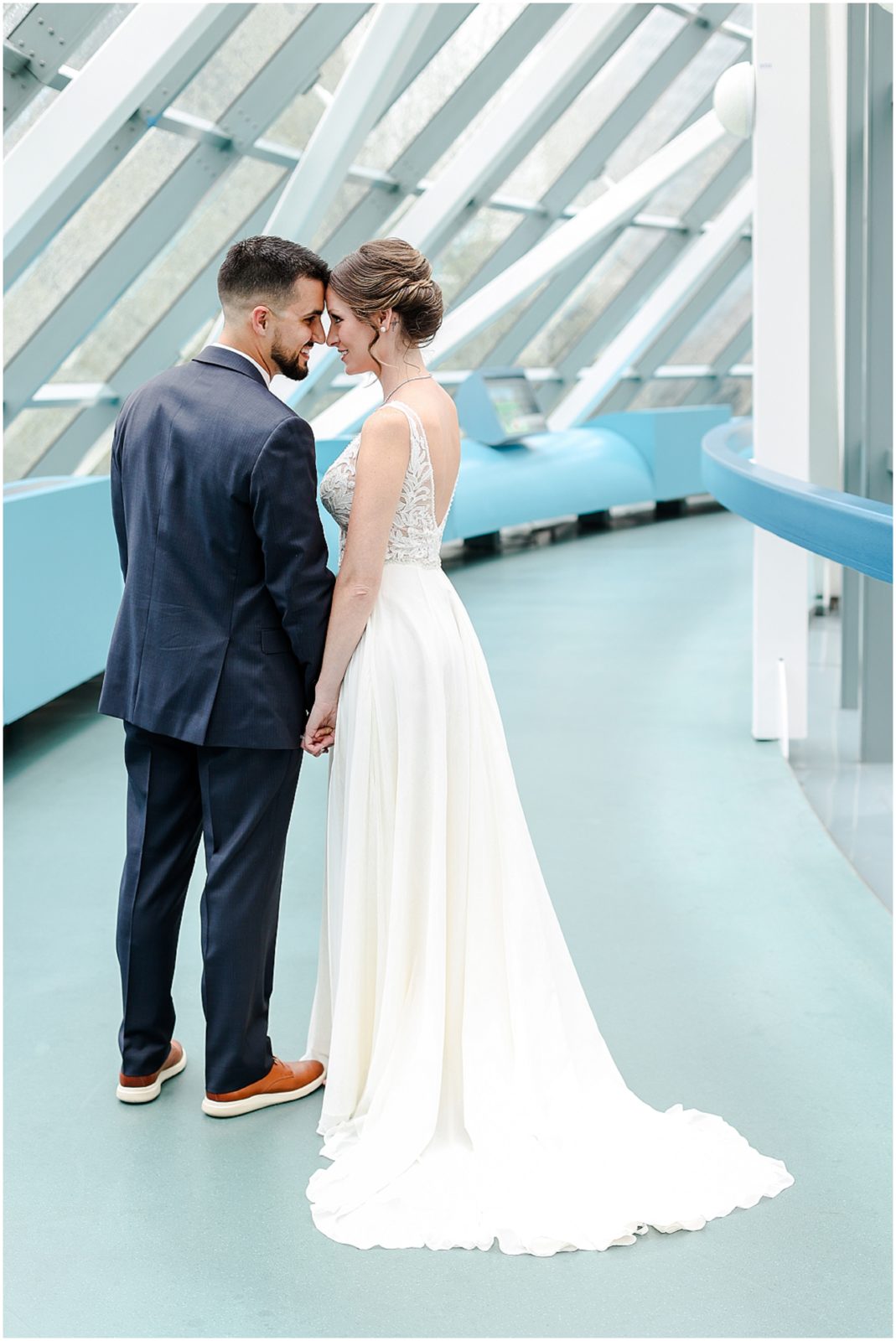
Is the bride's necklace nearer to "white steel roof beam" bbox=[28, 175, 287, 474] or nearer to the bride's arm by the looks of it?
the bride's arm

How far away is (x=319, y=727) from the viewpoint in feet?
9.11

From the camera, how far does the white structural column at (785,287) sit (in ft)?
17.0

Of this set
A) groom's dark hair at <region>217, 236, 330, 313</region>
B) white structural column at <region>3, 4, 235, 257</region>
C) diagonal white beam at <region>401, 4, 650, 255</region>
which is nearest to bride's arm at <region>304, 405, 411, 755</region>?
groom's dark hair at <region>217, 236, 330, 313</region>

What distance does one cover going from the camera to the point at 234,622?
8.79ft

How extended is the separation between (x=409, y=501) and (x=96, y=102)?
4.82 m

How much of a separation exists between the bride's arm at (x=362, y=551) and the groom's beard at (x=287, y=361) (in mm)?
216

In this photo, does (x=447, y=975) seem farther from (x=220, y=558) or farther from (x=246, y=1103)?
(x=220, y=558)

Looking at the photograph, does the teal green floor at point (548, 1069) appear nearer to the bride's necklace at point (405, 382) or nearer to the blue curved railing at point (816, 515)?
the blue curved railing at point (816, 515)

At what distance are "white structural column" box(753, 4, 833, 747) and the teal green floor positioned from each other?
0.62 meters

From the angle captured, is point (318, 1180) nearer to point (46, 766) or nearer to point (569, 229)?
point (46, 766)

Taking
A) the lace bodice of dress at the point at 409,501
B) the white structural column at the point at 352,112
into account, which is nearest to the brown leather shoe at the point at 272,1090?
the lace bodice of dress at the point at 409,501

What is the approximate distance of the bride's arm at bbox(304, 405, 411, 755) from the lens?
263 centimetres

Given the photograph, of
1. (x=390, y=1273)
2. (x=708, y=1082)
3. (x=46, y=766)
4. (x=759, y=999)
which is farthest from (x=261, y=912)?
(x=46, y=766)

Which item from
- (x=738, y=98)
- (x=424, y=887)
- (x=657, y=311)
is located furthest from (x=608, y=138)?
(x=424, y=887)
